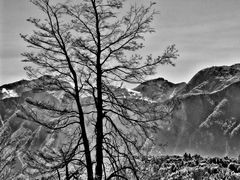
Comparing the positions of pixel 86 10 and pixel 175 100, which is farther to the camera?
pixel 86 10

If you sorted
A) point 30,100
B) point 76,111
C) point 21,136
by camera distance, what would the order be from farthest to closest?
1. point 21,136
2. point 76,111
3. point 30,100

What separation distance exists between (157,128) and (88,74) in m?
3.16

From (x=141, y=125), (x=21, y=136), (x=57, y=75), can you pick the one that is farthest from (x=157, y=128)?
(x=21, y=136)

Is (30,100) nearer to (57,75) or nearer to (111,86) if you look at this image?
(57,75)

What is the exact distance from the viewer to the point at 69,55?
13.9 metres

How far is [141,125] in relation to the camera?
43.7 feet

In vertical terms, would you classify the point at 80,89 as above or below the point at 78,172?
above

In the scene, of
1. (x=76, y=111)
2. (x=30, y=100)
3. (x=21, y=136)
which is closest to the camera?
(x=30, y=100)

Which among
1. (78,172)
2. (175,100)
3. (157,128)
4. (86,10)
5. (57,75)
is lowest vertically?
(78,172)

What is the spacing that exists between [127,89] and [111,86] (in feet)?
2.09

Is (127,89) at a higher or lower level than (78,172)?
higher

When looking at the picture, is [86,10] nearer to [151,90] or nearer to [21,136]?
[151,90]

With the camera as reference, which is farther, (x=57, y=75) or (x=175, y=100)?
(x=57, y=75)

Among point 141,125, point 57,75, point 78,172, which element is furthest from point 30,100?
point 141,125
